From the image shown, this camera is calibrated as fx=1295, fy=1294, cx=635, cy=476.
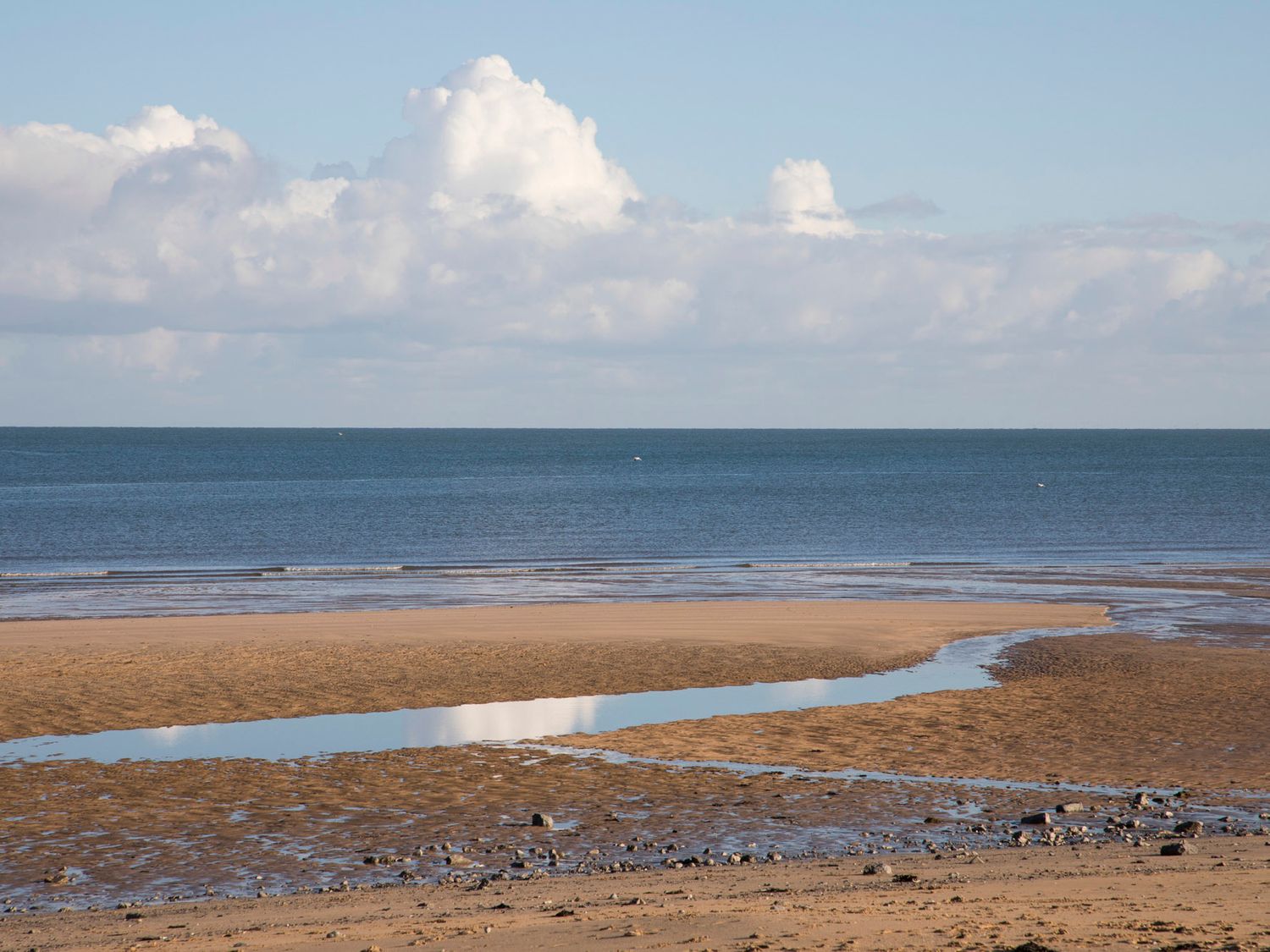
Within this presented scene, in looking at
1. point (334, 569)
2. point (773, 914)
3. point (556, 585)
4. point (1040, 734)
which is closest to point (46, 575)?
point (334, 569)

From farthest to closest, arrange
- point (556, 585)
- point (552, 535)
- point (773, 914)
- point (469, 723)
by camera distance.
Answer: point (552, 535), point (556, 585), point (469, 723), point (773, 914)

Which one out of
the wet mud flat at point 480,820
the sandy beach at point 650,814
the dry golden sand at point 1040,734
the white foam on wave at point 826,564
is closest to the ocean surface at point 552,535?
the white foam on wave at point 826,564

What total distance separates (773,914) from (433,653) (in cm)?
1996

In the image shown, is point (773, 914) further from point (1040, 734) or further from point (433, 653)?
point (433, 653)

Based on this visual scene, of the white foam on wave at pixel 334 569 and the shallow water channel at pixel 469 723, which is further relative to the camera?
the white foam on wave at pixel 334 569

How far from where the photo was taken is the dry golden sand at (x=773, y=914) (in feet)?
34.5

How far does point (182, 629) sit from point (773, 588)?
20617 mm

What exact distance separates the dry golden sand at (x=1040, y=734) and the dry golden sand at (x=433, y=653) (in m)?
4.81

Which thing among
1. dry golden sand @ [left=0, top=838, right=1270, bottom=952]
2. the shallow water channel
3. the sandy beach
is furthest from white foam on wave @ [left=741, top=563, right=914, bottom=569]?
dry golden sand @ [left=0, top=838, right=1270, bottom=952]

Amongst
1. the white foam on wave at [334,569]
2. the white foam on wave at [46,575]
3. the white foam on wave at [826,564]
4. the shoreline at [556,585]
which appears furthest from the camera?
the white foam on wave at [826,564]

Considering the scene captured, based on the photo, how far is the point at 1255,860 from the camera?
13266 millimetres

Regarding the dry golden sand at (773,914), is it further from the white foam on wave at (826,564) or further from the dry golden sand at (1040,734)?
the white foam on wave at (826,564)

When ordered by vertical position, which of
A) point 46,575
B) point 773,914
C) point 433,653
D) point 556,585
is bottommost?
point 46,575

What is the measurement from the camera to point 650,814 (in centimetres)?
1634
